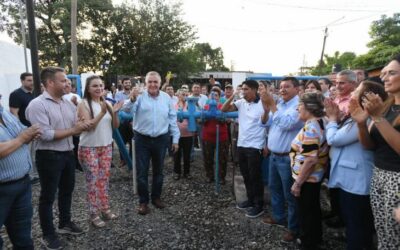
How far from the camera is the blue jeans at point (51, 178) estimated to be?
2914 millimetres

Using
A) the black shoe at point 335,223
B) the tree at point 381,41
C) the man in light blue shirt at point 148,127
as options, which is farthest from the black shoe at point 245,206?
the tree at point 381,41

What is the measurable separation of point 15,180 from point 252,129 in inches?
104

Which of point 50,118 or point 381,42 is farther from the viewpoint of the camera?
point 381,42

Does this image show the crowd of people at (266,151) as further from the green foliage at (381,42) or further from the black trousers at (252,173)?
the green foliage at (381,42)

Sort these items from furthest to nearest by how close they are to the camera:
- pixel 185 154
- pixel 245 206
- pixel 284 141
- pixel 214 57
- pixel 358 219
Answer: pixel 214 57 → pixel 185 154 → pixel 245 206 → pixel 284 141 → pixel 358 219

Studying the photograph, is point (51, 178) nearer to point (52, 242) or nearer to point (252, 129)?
point (52, 242)

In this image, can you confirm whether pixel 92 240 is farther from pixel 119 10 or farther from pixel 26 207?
pixel 119 10

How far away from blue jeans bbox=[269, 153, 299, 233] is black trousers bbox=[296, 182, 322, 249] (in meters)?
0.26

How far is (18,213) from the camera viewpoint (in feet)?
7.43

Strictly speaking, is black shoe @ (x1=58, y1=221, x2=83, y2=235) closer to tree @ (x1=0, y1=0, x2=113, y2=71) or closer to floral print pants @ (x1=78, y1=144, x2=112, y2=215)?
floral print pants @ (x1=78, y1=144, x2=112, y2=215)

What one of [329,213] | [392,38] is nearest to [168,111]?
[329,213]

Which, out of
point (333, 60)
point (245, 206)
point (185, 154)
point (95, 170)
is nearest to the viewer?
point (95, 170)

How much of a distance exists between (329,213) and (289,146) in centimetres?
131

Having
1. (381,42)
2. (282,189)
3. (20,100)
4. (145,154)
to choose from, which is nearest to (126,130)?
(20,100)
